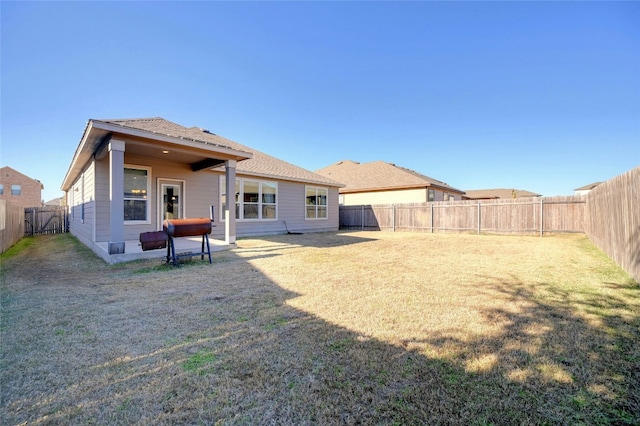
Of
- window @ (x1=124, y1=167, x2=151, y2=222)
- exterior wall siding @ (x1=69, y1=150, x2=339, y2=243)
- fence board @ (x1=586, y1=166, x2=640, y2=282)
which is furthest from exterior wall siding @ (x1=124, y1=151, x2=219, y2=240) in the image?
fence board @ (x1=586, y1=166, x2=640, y2=282)

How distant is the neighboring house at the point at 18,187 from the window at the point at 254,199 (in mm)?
41975

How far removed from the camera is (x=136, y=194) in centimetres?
948

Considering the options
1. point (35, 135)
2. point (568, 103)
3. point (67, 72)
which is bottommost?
point (35, 135)

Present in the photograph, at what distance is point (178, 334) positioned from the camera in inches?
114

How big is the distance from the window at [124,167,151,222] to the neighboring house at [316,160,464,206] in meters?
13.0

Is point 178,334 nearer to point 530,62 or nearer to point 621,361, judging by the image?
point 621,361

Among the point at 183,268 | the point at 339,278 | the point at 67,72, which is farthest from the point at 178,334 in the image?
the point at 67,72

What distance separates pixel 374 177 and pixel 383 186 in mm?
1869

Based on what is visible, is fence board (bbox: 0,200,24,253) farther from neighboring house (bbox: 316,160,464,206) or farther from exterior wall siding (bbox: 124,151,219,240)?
neighboring house (bbox: 316,160,464,206)

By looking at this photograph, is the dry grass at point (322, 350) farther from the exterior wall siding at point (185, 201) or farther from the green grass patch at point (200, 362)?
the exterior wall siding at point (185, 201)

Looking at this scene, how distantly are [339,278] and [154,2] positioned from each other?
9915mm

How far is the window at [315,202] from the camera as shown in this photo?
15.8 meters

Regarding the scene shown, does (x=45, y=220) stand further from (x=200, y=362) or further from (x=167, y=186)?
(x=200, y=362)

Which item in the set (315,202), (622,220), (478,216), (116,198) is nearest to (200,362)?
(116,198)
